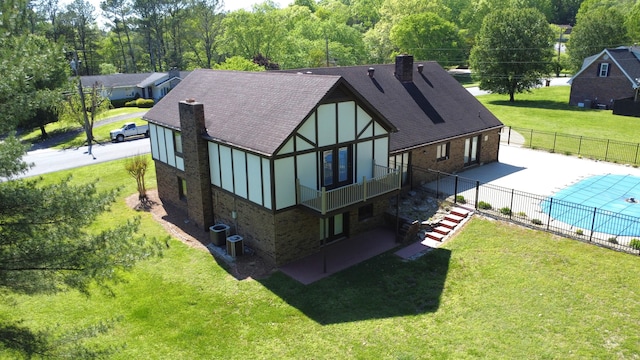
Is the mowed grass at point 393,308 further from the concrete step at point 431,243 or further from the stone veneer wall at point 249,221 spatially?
the stone veneer wall at point 249,221

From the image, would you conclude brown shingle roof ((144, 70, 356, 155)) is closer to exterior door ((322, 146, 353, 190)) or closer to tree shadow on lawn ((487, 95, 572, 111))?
exterior door ((322, 146, 353, 190))

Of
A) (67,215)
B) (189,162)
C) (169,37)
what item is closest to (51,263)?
(67,215)

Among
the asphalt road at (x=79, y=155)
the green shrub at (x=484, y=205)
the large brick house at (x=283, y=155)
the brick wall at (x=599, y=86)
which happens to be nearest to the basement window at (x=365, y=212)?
the large brick house at (x=283, y=155)

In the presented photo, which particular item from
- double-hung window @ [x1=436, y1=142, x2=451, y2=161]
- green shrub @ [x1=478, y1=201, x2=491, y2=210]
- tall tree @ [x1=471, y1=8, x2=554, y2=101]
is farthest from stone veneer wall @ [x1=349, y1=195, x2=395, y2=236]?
tall tree @ [x1=471, y1=8, x2=554, y2=101]

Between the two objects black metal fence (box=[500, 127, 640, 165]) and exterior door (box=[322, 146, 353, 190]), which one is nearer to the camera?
exterior door (box=[322, 146, 353, 190])

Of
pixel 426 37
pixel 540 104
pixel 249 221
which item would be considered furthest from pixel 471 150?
pixel 426 37

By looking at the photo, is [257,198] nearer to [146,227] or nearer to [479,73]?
[146,227]
